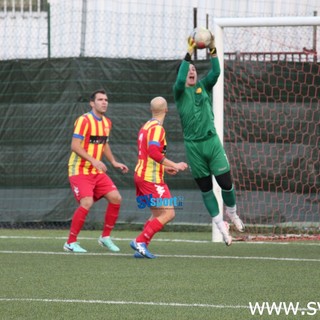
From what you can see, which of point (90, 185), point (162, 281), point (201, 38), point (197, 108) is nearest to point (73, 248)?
point (90, 185)

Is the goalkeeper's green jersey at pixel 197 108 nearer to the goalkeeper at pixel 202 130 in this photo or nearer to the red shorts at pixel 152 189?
the goalkeeper at pixel 202 130

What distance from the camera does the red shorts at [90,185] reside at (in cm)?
1127

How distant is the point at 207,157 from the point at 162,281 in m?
2.48

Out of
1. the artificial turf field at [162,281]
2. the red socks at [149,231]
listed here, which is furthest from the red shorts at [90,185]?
the red socks at [149,231]

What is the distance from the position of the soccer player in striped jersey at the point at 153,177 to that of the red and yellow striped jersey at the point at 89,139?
0.83m

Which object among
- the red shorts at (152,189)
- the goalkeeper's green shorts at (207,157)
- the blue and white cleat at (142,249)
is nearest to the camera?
the blue and white cleat at (142,249)

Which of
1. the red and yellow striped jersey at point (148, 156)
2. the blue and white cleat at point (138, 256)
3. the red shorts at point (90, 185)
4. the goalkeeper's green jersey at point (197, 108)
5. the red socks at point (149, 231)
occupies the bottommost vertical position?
Answer: the blue and white cleat at point (138, 256)

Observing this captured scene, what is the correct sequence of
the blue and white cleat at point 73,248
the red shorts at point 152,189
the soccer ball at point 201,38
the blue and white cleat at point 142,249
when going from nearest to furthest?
1. the soccer ball at point 201,38
2. the blue and white cleat at point 142,249
3. the red shorts at point 152,189
4. the blue and white cleat at point 73,248

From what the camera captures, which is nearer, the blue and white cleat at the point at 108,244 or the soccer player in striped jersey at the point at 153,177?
the soccer player in striped jersey at the point at 153,177

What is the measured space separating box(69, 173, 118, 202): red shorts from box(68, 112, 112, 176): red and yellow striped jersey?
2.4 inches

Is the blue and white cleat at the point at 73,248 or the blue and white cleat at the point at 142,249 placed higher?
the blue and white cleat at the point at 142,249

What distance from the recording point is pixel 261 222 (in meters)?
13.7

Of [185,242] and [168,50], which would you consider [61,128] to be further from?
[185,242]

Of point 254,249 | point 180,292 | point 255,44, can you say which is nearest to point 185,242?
point 254,249
